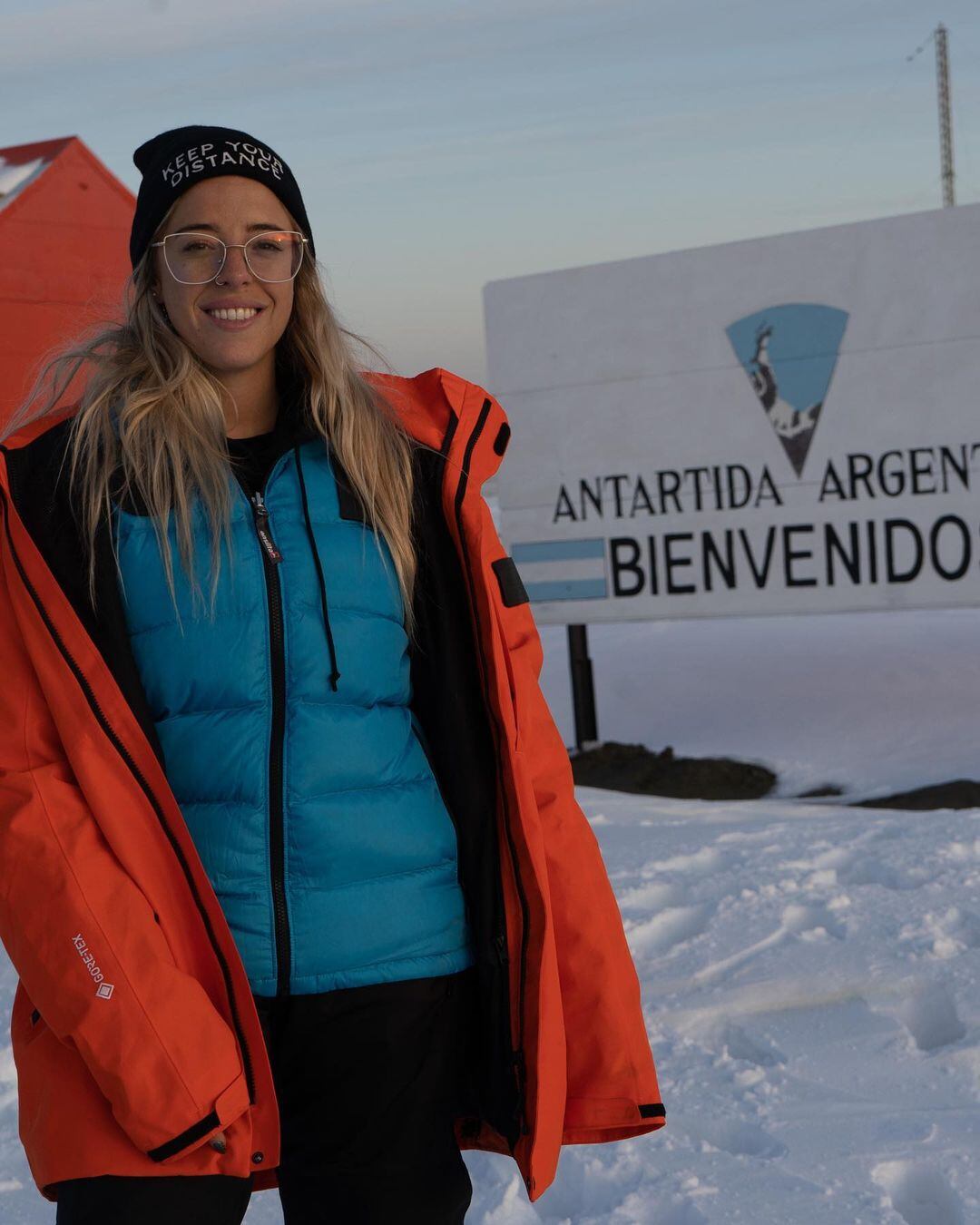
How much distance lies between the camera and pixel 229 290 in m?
1.70

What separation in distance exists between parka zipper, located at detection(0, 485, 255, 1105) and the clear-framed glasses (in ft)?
1.30

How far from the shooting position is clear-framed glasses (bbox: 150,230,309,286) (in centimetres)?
172

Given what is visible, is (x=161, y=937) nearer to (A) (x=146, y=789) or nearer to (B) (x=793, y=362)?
(A) (x=146, y=789)

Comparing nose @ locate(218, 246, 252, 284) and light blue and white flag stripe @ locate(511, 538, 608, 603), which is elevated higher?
light blue and white flag stripe @ locate(511, 538, 608, 603)

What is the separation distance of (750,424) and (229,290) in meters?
5.71

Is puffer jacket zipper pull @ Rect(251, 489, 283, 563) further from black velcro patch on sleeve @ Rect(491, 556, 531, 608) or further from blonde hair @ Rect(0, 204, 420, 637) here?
black velcro patch on sleeve @ Rect(491, 556, 531, 608)

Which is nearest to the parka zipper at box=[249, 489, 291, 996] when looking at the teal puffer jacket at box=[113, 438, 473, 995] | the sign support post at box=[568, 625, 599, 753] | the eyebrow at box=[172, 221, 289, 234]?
the teal puffer jacket at box=[113, 438, 473, 995]

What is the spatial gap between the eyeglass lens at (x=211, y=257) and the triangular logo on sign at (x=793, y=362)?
5575mm

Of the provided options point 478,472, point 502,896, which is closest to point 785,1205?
point 502,896

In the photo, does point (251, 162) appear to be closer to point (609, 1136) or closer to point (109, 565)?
point (109, 565)


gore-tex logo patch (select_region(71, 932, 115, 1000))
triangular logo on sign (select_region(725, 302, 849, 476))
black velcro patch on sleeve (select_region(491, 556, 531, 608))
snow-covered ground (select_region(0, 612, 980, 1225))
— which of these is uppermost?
triangular logo on sign (select_region(725, 302, 849, 476))

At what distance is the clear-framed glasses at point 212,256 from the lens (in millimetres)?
1716

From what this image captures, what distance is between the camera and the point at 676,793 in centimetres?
712

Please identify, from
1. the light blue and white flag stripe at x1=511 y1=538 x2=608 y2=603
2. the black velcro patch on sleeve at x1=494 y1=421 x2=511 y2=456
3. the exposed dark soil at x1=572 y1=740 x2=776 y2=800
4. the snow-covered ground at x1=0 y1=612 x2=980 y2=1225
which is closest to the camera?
the black velcro patch on sleeve at x1=494 y1=421 x2=511 y2=456
